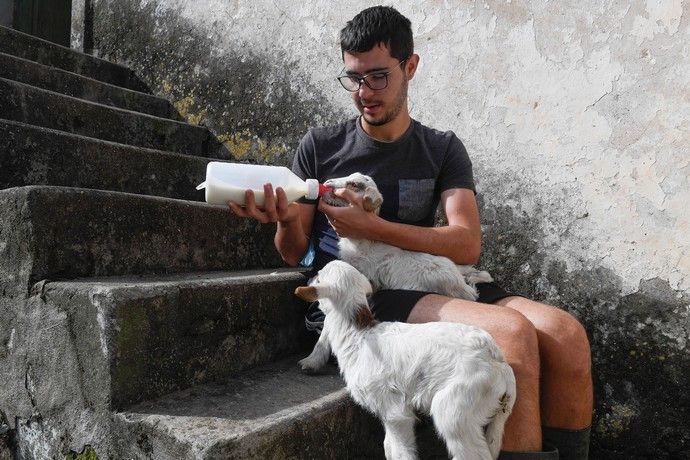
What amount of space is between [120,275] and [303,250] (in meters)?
0.76

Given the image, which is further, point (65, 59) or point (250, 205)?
point (65, 59)

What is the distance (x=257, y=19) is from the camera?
13.2 ft

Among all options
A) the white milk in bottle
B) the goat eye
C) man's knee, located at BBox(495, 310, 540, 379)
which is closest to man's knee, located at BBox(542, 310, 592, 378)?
man's knee, located at BBox(495, 310, 540, 379)

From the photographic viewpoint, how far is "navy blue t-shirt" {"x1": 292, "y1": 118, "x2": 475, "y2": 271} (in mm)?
2611

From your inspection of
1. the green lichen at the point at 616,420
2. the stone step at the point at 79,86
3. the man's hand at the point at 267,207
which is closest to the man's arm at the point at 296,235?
the man's hand at the point at 267,207

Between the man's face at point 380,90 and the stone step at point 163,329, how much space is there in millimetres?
820

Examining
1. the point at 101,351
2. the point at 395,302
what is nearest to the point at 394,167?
the point at 395,302

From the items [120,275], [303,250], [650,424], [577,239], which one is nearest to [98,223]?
[120,275]

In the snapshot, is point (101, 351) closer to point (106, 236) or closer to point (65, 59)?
point (106, 236)

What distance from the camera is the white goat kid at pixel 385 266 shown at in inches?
93.7

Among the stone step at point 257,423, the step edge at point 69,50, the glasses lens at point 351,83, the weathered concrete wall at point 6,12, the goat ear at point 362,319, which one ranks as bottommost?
the stone step at point 257,423

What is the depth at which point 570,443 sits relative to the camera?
81.0 inches

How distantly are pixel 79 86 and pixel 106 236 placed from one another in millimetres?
2017

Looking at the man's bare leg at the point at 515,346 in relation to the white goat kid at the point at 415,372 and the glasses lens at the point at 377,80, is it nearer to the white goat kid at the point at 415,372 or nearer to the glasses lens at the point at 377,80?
the white goat kid at the point at 415,372
